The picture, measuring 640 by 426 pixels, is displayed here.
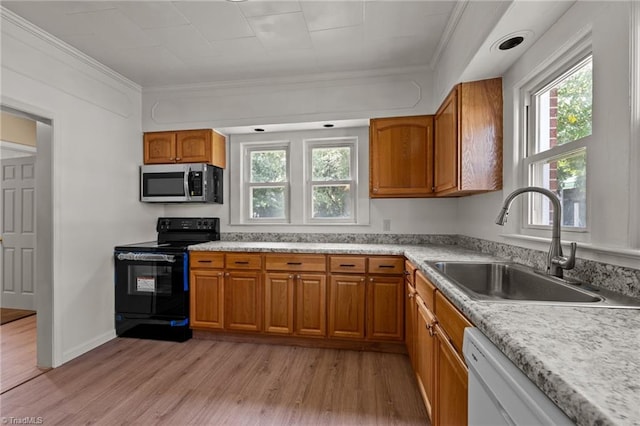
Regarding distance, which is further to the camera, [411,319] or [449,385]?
[411,319]

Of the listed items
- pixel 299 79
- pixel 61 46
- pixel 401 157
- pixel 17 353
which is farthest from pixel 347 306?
pixel 61 46

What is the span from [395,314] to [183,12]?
280 cm

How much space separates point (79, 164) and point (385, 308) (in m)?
2.95

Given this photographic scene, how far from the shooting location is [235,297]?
2746mm

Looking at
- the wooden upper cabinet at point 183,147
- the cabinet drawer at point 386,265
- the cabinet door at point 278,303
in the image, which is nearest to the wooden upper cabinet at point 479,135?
the cabinet drawer at point 386,265

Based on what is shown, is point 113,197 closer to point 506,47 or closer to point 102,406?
point 102,406

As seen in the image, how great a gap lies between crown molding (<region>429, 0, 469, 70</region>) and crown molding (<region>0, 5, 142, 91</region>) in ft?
9.94

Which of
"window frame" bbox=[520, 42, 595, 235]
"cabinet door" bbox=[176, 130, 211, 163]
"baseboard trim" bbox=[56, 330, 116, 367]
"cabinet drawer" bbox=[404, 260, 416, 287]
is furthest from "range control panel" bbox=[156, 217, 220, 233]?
"window frame" bbox=[520, 42, 595, 235]

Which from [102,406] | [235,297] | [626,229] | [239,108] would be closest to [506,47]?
[626,229]

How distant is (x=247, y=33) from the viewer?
2248mm

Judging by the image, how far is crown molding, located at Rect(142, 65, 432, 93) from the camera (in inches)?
110

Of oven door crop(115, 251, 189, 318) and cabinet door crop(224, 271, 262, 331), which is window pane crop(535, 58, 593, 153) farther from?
oven door crop(115, 251, 189, 318)

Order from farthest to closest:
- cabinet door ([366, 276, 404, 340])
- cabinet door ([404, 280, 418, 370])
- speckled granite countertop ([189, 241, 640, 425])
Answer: cabinet door ([366, 276, 404, 340]) → cabinet door ([404, 280, 418, 370]) → speckled granite countertop ([189, 241, 640, 425])

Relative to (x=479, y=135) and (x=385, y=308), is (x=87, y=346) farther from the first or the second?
(x=479, y=135)
